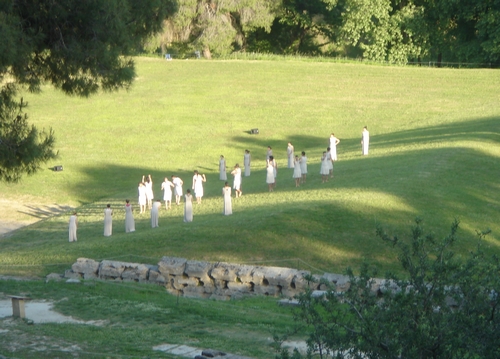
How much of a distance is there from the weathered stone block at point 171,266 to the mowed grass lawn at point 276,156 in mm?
Result: 1904

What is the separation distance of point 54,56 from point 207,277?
720 cm

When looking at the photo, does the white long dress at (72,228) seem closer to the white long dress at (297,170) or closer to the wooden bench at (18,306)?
the white long dress at (297,170)

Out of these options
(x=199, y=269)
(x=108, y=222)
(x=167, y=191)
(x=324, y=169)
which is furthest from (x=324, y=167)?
(x=199, y=269)

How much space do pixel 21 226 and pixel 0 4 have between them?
1885cm

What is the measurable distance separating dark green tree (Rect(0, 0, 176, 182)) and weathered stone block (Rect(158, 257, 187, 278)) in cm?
544

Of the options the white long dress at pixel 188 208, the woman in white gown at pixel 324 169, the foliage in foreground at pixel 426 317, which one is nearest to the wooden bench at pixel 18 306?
the foliage in foreground at pixel 426 317

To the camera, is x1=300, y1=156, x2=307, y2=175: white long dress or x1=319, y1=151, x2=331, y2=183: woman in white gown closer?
x1=319, y1=151, x2=331, y2=183: woman in white gown

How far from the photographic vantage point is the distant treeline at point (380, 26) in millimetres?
59469

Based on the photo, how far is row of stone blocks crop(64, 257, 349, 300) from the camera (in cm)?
1769

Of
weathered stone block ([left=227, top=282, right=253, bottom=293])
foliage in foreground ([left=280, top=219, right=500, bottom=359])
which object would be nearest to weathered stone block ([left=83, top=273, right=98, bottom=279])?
weathered stone block ([left=227, top=282, right=253, bottom=293])

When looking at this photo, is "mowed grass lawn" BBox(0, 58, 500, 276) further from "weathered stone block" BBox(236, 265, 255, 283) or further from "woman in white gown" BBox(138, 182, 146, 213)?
"weathered stone block" BBox(236, 265, 255, 283)

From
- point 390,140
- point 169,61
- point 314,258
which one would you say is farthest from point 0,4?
point 169,61

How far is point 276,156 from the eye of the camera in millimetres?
41062

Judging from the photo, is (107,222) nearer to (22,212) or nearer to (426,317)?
(22,212)
